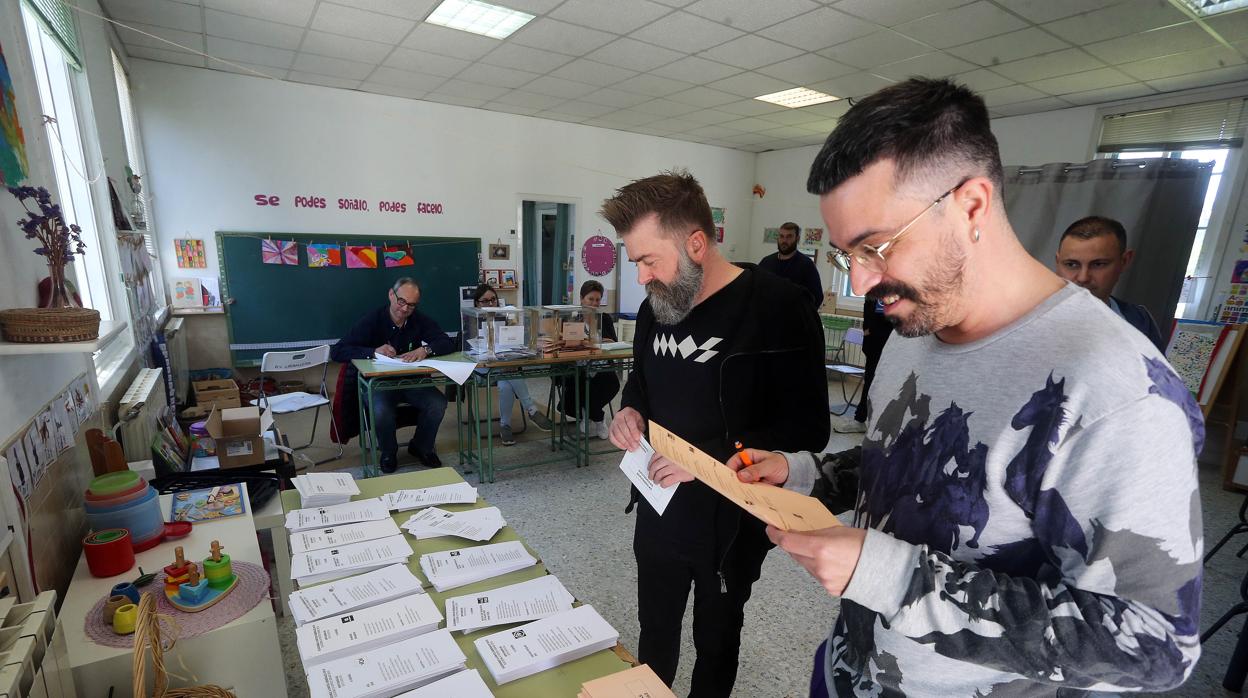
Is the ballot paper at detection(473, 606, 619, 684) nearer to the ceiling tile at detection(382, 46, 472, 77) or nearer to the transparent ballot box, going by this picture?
the transparent ballot box

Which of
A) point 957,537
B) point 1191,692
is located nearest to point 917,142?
point 957,537

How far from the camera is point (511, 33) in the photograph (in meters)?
3.87

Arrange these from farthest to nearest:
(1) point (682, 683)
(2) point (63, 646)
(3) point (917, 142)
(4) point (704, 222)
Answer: (1) point (682, 683) < (4) point (704, 222) < (2) point (63, 646) < (3) point (917, 142)

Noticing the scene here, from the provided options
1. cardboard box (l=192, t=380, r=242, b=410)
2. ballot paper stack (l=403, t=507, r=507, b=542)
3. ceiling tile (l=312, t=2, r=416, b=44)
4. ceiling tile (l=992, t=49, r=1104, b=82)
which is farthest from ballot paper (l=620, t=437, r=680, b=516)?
ceiling tile (l=992, t=49, r=1104, b=82)

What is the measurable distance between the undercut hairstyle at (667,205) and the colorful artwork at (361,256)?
188 inches

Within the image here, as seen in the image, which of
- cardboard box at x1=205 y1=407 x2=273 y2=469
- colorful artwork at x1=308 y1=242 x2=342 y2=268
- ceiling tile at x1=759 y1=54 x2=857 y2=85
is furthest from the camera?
colorful artwork at x1=308 y1=242 x2=342 y2=268

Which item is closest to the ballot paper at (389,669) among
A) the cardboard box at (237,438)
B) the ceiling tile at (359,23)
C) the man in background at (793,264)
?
the cardboard box at (237,438)

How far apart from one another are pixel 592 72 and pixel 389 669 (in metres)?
4.70

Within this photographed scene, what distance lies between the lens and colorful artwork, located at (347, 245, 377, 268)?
5391 mm

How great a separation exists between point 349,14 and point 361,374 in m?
2.37

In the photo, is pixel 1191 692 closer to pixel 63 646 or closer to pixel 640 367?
pixel 640 367

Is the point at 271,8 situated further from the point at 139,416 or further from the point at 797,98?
the point at 797,98

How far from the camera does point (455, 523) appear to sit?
153 cm

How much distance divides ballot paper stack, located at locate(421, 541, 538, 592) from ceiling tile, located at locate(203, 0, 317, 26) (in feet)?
12.1
